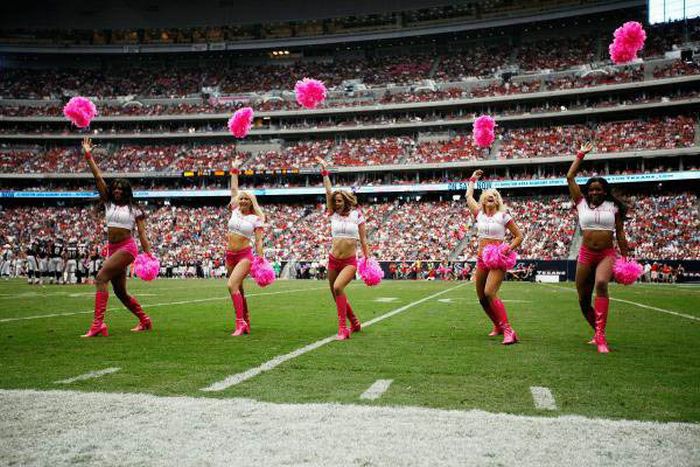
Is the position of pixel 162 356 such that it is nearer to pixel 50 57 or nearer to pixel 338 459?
pixel 338 459

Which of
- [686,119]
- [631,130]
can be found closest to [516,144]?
[631,130]

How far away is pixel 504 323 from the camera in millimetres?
7211

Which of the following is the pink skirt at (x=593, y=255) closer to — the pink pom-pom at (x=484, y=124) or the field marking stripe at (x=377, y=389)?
the field marking stripe at (x=377, y=389)

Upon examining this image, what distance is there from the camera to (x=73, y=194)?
53.6 meters

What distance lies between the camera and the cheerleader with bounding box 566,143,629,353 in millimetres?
6656

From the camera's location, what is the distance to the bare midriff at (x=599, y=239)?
673 cm

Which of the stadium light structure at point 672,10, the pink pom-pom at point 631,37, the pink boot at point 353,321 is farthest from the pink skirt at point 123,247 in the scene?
the stadium light structure at point 672,10

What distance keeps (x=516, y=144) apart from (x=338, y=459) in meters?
48.4

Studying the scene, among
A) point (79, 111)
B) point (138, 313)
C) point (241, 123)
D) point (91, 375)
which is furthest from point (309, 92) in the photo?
point (91, 375)

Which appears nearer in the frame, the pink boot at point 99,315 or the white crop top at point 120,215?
the pink boot at point 99,315

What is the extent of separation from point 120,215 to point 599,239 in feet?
20.0

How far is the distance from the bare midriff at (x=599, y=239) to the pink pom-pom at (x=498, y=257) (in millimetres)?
908

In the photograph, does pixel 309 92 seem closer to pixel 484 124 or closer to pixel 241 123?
pixel 241 123

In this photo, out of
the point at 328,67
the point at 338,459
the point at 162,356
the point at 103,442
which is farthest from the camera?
the point at 328,67
